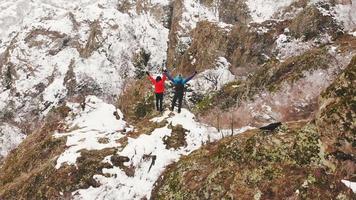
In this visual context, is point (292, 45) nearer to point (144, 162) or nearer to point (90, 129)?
point (90, 129)

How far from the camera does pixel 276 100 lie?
104 ft

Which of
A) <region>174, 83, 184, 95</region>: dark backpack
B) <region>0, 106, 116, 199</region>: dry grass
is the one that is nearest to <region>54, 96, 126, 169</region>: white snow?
<region>0, 106, 116, 199</region>: dry grass

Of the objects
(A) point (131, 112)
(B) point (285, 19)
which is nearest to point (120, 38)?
(A) point (131, 112)

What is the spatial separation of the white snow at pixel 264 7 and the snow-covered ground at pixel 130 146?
5139 centimetres

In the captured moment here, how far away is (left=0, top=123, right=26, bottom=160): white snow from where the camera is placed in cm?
7852

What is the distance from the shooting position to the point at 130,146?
1944 cm

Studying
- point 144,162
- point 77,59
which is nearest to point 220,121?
point 144,162

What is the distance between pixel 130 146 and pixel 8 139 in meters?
68.6

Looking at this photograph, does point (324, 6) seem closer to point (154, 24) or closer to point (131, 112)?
point (131, 112)

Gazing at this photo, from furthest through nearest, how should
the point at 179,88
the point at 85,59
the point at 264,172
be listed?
the point at 85,59 < the point at 179,88 < the point at 264,172

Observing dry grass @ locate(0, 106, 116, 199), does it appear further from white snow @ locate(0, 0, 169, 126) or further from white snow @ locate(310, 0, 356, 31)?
white snow @ locate(0, 0, 169, 126)

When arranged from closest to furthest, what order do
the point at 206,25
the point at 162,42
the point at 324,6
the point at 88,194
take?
the point at 88,194 → the point at 324,6 → the point at 206,25 → the point at 162,42

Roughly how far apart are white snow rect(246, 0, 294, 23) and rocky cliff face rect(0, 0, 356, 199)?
0.22 m

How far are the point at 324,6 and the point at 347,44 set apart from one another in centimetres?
2568
